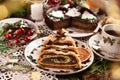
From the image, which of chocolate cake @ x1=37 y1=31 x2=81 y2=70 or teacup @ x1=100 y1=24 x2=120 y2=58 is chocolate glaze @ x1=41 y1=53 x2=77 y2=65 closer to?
chocolate cake @ x1=37 y1=31 x2=81 y2=70

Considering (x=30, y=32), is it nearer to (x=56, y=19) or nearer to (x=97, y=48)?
(x=56, y=19)

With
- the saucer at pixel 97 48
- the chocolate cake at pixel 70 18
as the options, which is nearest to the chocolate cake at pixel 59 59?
the saucer at pixel 97 48

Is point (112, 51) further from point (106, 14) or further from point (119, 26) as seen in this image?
point (106, 14)

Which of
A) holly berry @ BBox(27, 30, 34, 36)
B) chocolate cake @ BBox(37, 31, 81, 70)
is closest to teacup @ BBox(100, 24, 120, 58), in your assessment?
chocolate cake @ BBox(37, 31, 81, 70)

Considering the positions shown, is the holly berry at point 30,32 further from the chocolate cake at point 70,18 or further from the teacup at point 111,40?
the teacup at point 111,40

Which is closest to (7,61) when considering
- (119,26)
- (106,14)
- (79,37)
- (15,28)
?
(15,28)

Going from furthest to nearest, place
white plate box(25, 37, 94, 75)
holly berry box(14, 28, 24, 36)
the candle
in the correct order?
1. the candle
2. holly berry box(14, 28, 24, 36)
3. white plate box(25, 37, 94, 75)
